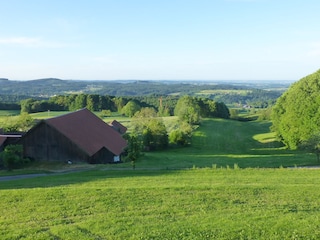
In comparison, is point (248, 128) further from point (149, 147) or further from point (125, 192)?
point (125, 192)

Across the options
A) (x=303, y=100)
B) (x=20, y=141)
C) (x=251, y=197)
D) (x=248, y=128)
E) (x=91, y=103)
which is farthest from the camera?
(x=91, y=103)

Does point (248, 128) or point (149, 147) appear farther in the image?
point (248, 128)

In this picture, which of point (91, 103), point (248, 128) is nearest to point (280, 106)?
point (248, 128)

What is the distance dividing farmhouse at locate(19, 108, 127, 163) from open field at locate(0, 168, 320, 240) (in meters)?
22.5

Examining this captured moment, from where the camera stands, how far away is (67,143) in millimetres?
37656

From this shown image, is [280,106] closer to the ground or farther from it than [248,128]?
farther from it

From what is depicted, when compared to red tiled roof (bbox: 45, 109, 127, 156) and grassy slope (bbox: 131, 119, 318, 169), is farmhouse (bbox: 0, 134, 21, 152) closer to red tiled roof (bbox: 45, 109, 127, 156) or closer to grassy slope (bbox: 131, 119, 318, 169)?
red tiled roof (bbox: 45, 109, 127, 156)

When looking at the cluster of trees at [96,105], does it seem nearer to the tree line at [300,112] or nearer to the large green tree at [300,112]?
the tree line at [300,112]

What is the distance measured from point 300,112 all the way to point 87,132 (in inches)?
1192

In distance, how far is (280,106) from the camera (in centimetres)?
6125

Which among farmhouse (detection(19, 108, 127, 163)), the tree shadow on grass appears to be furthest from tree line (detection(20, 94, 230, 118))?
the tree shadow on grass

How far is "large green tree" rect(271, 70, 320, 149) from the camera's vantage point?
47500 millimetres

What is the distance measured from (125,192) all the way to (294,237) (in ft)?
22.8

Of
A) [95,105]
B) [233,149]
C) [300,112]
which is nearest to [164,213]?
[300,112]
